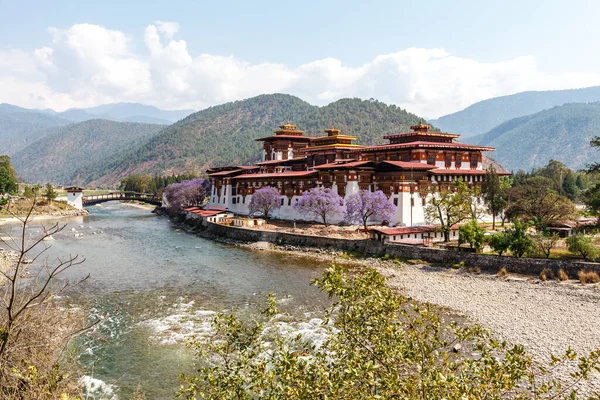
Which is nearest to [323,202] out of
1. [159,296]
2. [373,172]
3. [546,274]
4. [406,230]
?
[373,172]

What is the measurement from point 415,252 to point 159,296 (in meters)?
23.5

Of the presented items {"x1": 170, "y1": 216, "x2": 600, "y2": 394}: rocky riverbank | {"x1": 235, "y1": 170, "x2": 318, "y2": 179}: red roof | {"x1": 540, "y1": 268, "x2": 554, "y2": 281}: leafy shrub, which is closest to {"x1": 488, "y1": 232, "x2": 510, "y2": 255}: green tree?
{"x1": 170, "y1": 216, "x2": 600, "y2": 394}: rocky riverbank

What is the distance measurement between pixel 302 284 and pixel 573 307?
59.0 ft

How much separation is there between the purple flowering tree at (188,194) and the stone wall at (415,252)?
27986 millimetres

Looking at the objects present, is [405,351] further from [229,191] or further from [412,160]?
[229,191]

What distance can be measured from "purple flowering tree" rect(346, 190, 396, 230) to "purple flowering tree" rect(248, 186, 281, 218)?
1492 centimetres

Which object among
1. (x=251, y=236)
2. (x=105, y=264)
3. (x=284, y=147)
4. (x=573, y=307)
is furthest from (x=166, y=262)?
(x=284, y=147)

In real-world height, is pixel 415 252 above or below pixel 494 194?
below

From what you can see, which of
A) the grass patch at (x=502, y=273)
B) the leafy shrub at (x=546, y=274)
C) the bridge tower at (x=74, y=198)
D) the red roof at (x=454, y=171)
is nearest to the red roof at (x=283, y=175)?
the red roof at (x=454, y=171)

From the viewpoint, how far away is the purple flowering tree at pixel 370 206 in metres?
53.2

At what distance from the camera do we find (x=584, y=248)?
113 ft

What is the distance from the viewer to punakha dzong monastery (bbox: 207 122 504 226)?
182 ft

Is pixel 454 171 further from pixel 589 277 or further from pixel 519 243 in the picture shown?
pixel 589 277

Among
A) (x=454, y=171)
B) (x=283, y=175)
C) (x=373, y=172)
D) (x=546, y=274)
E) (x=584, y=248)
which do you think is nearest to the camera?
(x=546, y=274)
